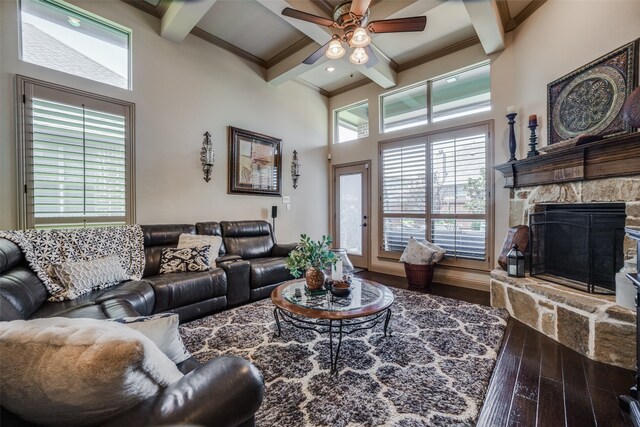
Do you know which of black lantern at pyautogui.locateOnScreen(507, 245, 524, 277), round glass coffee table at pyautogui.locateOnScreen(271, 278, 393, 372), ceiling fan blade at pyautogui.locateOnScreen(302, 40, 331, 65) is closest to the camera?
round glass coffee table at pyautogui.locateOnScreen(271, 278, 393, 372)

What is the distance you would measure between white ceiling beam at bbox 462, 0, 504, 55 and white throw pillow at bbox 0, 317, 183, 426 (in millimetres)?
3804

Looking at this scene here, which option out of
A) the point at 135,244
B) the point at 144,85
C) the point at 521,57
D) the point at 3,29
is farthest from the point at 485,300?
the point at 3,29

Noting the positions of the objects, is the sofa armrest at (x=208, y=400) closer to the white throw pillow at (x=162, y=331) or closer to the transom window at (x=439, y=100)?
the white throw pillow at (x=162, y=331)

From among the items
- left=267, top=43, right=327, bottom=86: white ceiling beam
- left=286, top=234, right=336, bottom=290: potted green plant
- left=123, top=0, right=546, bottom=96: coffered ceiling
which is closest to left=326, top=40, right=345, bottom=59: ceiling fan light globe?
left=123, top=0, right=546, bottom=96: coffered ceiling

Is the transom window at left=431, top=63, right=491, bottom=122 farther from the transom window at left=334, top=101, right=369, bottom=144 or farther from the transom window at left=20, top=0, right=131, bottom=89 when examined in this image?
the transom window at left=20, top=0, right=131, bottom=89

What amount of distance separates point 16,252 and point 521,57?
18.1 feet

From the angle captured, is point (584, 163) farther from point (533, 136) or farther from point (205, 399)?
point (205, 399)

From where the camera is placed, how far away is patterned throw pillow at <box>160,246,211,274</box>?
119 inches

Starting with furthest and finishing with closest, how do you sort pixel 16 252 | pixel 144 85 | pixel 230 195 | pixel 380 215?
pixel 380 215 < pixel 230 195 < pixel 144 85 < pixel 16 252

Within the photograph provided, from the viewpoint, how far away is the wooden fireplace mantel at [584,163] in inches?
84.3

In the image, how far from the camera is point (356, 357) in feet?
6.96

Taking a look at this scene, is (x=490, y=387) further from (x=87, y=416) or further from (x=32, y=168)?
(x=32, y=168)

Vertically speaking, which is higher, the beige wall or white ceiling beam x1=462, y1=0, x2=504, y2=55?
white ceiling beam x1=462, y1=0, x2=504, y2=55

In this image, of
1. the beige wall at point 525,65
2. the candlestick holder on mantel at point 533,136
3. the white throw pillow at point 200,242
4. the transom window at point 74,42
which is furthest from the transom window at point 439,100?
the transom window at point 74,42
